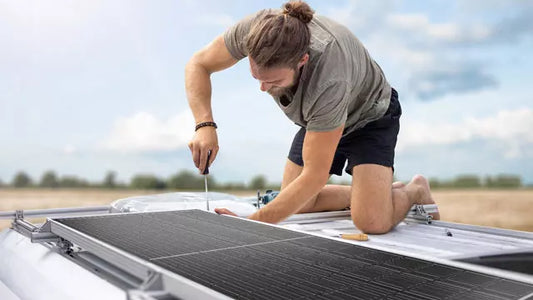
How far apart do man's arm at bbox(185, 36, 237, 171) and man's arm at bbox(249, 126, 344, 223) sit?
1.57ft

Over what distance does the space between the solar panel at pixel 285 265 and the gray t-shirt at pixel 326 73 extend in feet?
2.39

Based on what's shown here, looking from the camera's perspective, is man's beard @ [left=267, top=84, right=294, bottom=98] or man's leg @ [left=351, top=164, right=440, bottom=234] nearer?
man's beard @ [left=267, top=84, right=294, bottom=98]

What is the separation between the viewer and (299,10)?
8.57ft

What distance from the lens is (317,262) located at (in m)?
1.72

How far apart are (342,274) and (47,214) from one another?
2.57 m

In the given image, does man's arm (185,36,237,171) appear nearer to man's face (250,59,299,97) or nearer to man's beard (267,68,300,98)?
man's beard (267,68,300,98)

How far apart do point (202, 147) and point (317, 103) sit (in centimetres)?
69

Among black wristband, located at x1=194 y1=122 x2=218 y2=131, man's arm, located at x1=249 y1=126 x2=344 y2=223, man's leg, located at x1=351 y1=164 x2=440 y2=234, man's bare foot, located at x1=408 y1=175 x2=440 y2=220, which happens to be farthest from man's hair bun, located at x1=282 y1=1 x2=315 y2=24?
man's bare foot, located at x1=408 y1=175 x2=440 y2=220

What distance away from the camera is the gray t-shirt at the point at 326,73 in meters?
2.69

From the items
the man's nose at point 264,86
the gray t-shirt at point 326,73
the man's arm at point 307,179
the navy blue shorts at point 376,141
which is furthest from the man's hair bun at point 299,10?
the navy blue shorts at point 376,141

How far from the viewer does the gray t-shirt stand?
8.81 ft

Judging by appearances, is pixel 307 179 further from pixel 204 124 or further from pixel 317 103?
pixel 204 124

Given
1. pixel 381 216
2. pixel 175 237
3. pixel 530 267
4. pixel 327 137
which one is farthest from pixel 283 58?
pixel 530 267

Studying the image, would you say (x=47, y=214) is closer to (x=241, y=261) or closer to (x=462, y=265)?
(x=241, y=261)
